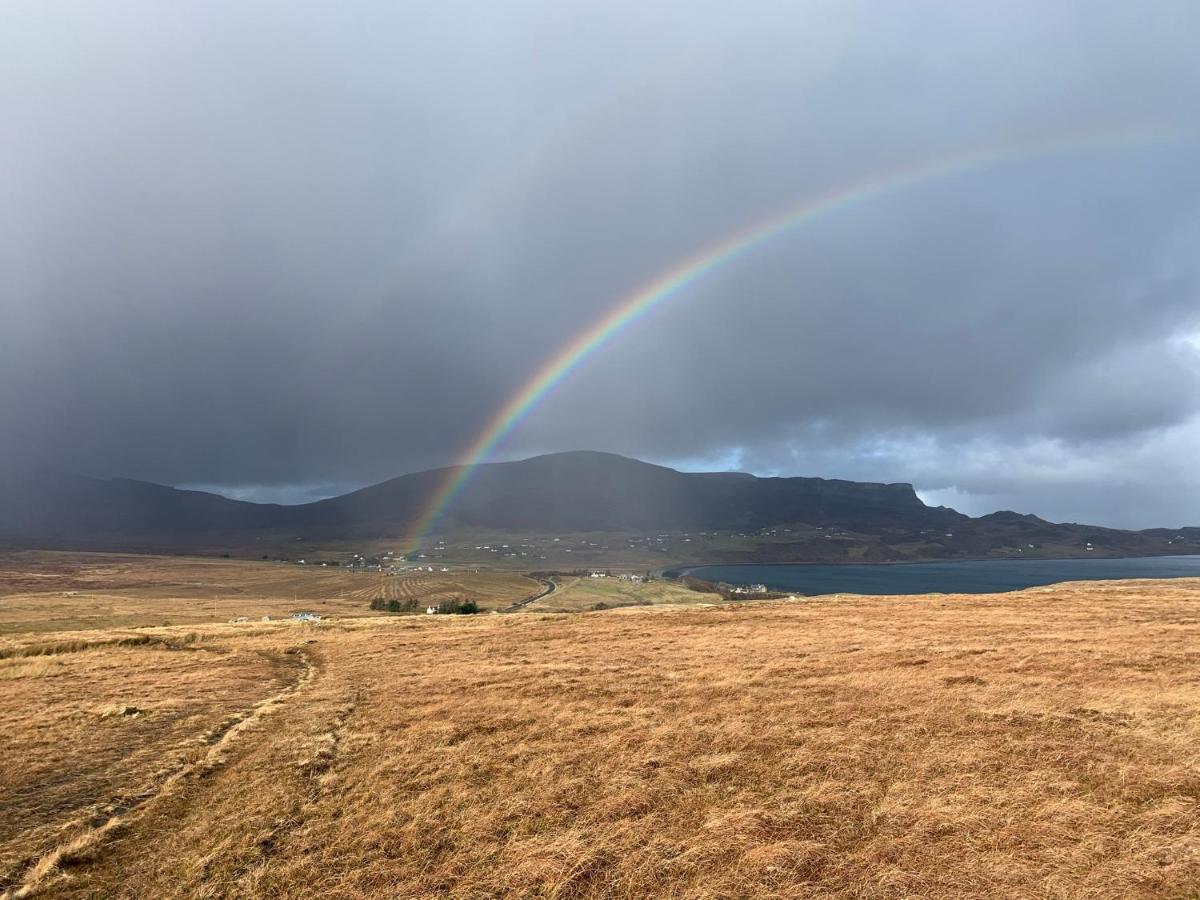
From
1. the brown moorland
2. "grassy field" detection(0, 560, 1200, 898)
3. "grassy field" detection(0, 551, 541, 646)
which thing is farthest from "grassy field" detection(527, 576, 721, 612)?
"grassy field" detection(0, 560, 1200, 898)

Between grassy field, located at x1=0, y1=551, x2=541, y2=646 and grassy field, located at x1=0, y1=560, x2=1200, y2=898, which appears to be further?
grassy field, located at x1=0, y1=551, x2=541, y2=646

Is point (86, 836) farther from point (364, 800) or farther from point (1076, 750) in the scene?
point (1076, 750)

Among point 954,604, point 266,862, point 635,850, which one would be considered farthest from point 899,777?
point 954,604

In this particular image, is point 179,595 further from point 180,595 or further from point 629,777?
point 629,777

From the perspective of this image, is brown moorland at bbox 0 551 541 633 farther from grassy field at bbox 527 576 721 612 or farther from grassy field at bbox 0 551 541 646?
grassy field at bbox 527 576 721 612

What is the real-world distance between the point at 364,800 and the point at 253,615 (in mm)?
110753

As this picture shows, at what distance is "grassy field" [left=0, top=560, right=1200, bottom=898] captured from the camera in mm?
9195

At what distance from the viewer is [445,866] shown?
376 inches

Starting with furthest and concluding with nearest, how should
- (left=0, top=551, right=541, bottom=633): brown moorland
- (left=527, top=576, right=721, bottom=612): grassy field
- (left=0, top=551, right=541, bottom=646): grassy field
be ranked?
(left=527, top=576, right=721, bottom=612): grassy field
(left=0, top=551, right=541, bottom=646): grassy field
(left=0, top=551, right=541, bottom=633): brown moorland

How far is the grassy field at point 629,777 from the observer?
920cm

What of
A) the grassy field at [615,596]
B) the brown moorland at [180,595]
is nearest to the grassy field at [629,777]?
the brown moorland at [180,595]

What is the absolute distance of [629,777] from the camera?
12.7 m

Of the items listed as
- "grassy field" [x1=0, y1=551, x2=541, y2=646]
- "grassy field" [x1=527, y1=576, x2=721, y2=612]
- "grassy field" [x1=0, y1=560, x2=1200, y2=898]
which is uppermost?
"grassy field" [x1=0, y1=560, x2=1200, y2=898]

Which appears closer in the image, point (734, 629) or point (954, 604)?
point (734, 629)
